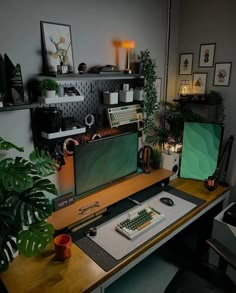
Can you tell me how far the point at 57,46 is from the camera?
5.23 ft

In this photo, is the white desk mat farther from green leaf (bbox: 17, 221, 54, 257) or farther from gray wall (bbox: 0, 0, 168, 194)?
gray wall (bbox: 0, 0, 168, 194)

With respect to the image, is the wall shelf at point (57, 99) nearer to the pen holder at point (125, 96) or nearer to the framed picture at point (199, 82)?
the pen holder at point (125, 96)

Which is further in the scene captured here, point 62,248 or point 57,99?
point 57,99

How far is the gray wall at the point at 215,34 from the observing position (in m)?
2.13

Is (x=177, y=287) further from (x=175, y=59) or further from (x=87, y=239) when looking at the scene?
(x=175, y=59)

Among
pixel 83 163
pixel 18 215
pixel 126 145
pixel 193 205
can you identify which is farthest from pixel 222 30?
pixel 18 215

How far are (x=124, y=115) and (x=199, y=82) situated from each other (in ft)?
2.90

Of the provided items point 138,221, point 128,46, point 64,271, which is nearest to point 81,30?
point 128,46

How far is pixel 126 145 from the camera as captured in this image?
199 centimetres

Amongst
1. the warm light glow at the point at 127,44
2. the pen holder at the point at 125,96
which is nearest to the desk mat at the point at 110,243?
the pen holder at the point at 125,96

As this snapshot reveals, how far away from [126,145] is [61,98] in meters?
0.69

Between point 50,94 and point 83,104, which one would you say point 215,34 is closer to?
point 83,104

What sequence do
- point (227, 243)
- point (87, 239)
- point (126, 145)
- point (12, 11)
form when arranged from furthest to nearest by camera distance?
point (126, 145) → point (227, 243) → point (87, 239) → point (12, 11)

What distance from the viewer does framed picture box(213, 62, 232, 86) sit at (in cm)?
217
